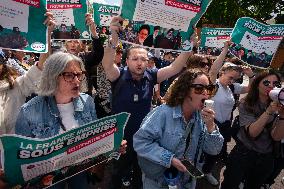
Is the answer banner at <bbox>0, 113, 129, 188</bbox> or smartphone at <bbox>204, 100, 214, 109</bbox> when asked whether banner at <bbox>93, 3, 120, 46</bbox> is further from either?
banner at <bbox>0, 113, 129, 188</bbox>

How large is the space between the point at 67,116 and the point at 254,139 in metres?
1.79

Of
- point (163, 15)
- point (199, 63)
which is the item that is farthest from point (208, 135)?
point (199, 63)

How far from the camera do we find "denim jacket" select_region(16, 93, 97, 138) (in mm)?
2375

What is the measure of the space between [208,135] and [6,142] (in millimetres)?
1445

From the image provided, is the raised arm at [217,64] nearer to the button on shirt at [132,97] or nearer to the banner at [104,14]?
the button on shirt at [132,97]

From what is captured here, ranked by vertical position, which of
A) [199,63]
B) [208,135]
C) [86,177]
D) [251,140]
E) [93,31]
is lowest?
[86,177]

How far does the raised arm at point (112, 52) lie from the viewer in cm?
314

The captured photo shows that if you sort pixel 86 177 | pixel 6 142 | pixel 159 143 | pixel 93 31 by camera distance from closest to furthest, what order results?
pixel 6 142
pixel 159 143
pixel 86 177
pixel 93 31

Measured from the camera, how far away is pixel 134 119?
3.70 m

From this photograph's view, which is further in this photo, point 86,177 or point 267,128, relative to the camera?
point 267,128

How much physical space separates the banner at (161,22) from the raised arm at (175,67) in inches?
16.4

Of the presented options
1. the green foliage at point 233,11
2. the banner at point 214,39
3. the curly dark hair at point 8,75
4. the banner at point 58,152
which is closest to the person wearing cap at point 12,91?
the curly dark hair at point 8,75

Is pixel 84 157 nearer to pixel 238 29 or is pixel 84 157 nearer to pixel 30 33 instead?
pixel 30 33

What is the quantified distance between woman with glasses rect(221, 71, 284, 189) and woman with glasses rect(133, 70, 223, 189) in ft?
2.49
